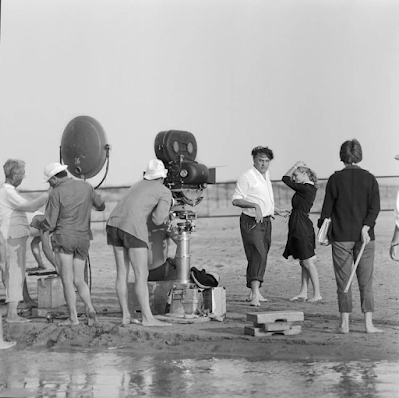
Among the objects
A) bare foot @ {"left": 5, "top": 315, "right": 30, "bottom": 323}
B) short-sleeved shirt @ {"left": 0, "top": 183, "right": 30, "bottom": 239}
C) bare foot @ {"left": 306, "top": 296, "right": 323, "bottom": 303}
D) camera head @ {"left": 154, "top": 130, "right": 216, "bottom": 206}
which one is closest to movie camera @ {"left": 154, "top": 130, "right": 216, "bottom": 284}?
camera head @ {"left": 154, "top": 130, "right": 216, "bottom": 206}

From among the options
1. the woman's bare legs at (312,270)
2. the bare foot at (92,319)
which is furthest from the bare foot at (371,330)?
the bare foot at (92,319)

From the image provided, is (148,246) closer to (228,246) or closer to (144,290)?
(144,290)

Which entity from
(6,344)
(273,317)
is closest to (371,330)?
(273,317)

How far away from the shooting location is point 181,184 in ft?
32.5

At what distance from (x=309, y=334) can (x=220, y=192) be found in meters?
14.9

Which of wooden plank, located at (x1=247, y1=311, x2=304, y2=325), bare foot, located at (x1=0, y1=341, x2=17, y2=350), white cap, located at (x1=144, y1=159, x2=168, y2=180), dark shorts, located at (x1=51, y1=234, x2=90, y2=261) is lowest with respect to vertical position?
bare foot, located at (x1=0, y1=341, x2=17, y2=350)

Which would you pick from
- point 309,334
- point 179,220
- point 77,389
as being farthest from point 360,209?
point 77,389

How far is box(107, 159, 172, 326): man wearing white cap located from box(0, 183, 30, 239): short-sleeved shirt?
1023 mm

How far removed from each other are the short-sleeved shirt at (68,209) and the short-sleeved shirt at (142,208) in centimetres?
29

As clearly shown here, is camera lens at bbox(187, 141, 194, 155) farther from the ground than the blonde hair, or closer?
farther from the ground

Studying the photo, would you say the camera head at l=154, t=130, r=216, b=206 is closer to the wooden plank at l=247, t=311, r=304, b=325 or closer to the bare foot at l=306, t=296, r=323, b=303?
the wooden plank at l=247, t=311, r=304, b=325

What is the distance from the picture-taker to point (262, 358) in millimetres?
8164

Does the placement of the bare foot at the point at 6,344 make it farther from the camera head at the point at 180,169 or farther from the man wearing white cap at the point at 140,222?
the camera head at the point at 180,169

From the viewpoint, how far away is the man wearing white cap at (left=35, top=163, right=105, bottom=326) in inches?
371
